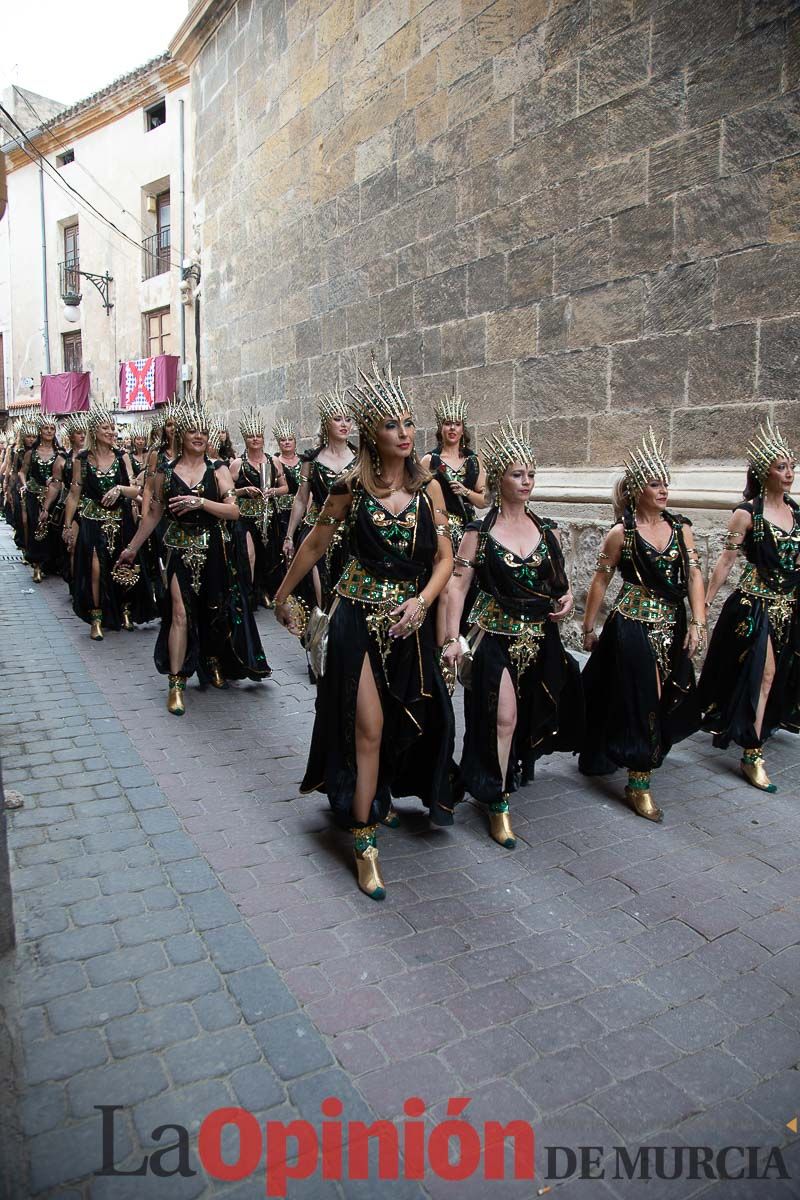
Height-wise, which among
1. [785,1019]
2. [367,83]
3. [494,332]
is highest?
[367,83]

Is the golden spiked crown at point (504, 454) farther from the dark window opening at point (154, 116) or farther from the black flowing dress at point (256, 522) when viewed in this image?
the dark window opening at point (154, 116)

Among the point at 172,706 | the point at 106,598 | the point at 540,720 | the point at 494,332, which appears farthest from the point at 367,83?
the point at 540,720

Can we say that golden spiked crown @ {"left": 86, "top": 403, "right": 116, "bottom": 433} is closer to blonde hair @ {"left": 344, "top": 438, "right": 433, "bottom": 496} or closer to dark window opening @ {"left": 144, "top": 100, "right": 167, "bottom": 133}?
blonde hair @ {"left": 344, "top": 438, "right": 433, "bottom": 496}

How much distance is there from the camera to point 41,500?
11.6m

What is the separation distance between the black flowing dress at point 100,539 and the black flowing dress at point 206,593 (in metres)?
2.40

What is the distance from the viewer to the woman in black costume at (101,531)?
8258 millimetres

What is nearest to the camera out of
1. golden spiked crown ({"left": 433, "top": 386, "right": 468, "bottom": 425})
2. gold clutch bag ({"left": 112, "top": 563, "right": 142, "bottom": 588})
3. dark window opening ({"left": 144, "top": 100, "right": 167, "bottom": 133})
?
golden spiked crown ({"left": 433, "top": 386, "right": 468, "bottom": 425})

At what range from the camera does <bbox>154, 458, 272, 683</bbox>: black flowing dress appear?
6086 mm

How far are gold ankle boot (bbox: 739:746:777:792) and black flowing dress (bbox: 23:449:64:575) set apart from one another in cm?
964

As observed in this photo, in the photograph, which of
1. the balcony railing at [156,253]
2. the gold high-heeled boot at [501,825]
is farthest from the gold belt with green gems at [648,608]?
the balcony railing at [156,253]

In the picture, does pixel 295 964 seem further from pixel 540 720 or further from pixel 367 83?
pixel 367 83

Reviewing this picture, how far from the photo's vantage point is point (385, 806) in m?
3.73

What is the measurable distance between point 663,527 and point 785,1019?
2472mm

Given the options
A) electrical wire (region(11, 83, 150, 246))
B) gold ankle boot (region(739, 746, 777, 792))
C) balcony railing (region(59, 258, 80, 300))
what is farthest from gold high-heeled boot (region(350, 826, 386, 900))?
balcony railing (region(59, 258, 80, 300))
